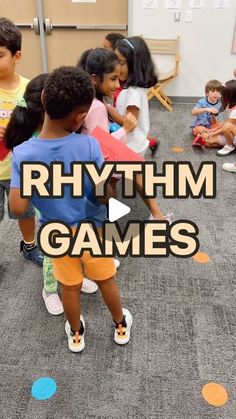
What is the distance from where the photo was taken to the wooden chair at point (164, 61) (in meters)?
4.05

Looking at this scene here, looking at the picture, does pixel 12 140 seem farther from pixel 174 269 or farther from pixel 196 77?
pixel 196 77

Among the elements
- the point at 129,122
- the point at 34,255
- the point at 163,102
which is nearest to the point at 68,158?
the point at 129,122

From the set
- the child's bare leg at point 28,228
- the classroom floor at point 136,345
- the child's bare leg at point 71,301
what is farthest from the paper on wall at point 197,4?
the child's bare leg at point 71,301

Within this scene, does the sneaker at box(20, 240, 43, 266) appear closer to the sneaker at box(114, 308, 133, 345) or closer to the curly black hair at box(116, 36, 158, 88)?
the sneaker at box(114, 308, 133, 345)

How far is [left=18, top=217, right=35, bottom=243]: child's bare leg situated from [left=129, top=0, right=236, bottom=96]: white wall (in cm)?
299

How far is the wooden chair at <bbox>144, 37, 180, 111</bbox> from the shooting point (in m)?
4.05

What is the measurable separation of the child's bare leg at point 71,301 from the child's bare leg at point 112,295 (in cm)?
9

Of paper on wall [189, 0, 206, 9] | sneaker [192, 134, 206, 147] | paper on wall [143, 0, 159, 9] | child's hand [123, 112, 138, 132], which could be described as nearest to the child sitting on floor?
sneaker [192, 134, 206, 147]

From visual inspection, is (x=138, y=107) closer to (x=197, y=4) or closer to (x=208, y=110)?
(x=208, y=110)

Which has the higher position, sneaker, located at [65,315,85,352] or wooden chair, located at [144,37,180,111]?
wooden chair, located at [144,37,180,111]

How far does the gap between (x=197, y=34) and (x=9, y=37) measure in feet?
9.90

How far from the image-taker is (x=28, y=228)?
72.1 inches

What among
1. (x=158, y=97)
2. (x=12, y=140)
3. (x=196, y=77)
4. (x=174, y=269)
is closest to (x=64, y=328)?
(x=174, y=269)

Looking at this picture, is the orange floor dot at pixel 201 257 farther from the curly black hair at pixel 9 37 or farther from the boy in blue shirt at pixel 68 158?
the curly black hair at pixel 9 37
